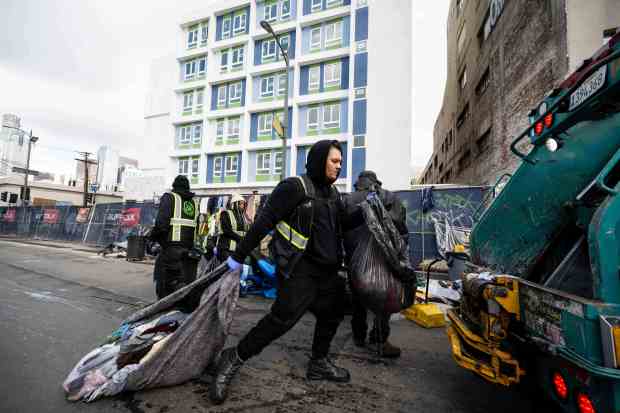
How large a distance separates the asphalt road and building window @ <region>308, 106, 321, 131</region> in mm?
20760

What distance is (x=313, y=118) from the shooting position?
24016mm

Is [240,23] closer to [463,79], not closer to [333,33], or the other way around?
[333,33]

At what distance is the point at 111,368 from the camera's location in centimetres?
219

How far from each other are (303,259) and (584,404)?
5.46ft

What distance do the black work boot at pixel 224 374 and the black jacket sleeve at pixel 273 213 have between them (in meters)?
0.71

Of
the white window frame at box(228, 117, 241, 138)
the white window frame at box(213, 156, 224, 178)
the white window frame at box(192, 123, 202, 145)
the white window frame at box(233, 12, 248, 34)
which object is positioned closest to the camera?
the white window frame at box(228, 117, 241, 138)

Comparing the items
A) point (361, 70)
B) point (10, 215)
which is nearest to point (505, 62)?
point (361, 70)

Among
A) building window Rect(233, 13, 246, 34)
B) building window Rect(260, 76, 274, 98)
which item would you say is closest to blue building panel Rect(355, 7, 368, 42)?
building window Rect(260, 76, 274, 98)

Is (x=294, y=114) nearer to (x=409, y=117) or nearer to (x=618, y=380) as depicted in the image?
(x=409, y=117)

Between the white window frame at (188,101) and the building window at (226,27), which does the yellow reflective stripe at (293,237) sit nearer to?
the white window frame at (188,101)

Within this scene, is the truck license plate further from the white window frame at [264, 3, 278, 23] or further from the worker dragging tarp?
the white window frame at [264, 3, 278, 23]

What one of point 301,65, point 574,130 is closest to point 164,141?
point 301,65

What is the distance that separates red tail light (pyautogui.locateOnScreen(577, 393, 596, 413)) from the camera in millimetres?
1330

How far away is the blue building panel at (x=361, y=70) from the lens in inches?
880
